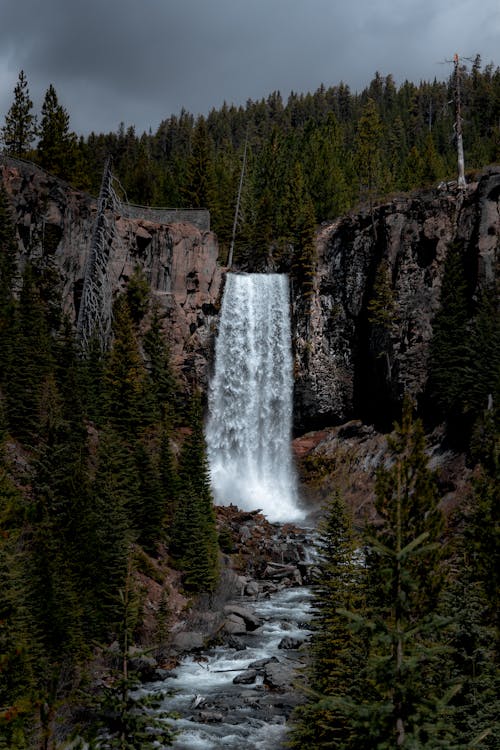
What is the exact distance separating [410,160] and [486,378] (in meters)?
50.7

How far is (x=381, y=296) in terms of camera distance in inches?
2264

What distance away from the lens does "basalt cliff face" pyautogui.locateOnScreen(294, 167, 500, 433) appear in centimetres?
5359

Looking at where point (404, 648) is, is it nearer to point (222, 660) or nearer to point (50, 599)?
point (50, 599)

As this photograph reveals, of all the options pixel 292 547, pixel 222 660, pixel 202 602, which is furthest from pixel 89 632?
pixel 292 547

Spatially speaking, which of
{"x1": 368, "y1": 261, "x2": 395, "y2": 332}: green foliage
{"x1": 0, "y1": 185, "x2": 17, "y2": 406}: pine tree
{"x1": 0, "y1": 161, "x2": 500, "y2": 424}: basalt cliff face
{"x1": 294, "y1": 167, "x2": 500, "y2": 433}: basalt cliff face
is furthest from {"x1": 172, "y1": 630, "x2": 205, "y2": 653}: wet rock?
{"x1": 368, "y1": 261, "x2": 395, "y2": 332}: green foliage

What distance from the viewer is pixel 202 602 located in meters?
34.1

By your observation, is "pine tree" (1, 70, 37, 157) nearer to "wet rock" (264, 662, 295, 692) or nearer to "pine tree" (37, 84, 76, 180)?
"pine tree" (37, 84, 76, 180)

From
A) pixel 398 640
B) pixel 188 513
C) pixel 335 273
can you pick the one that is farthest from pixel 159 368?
pixel 398 640

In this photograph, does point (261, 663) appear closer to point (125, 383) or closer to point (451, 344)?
point (125, 383)

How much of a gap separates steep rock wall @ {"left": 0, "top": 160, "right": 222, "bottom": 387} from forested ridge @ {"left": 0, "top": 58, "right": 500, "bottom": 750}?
1.90m

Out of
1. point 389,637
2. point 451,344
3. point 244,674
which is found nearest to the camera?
point 389,637

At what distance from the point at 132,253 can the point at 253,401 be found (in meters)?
19.4

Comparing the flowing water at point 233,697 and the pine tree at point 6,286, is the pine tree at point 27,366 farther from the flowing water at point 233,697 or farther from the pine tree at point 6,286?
the flowing water at point 233,697

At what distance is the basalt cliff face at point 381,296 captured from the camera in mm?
53594
